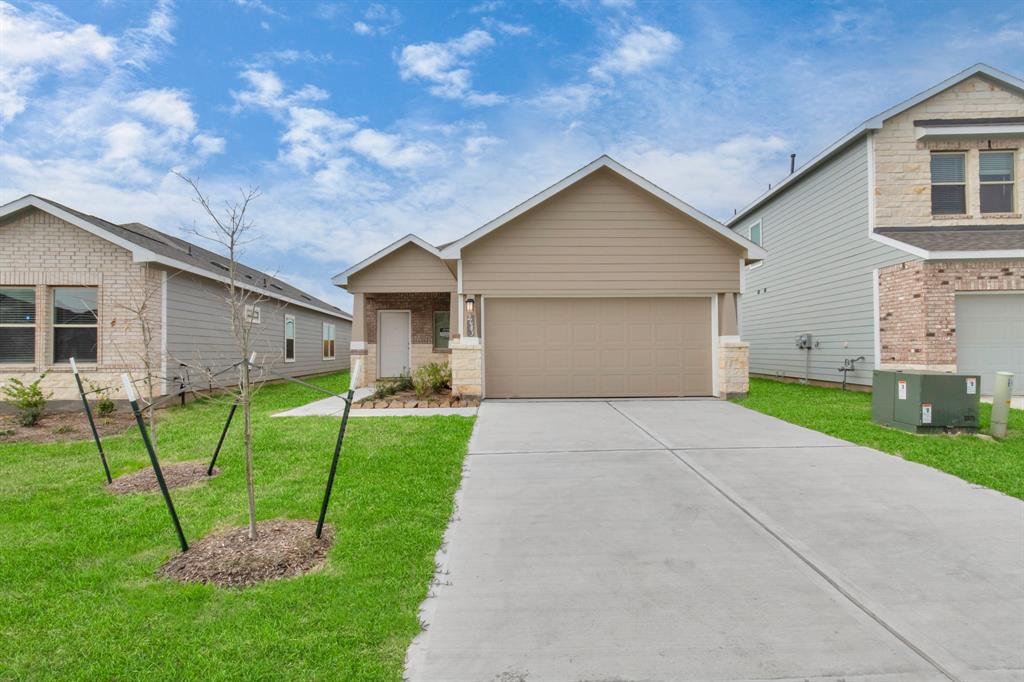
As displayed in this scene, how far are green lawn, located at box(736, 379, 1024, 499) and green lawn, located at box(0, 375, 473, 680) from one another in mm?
5663

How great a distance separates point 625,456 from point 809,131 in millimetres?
20461

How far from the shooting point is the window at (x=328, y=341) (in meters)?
24.8

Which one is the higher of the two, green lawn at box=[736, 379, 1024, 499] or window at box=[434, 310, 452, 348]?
window at box=[434, 310, 452, 348]

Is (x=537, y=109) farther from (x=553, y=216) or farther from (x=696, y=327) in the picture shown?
(x=696, y=327)

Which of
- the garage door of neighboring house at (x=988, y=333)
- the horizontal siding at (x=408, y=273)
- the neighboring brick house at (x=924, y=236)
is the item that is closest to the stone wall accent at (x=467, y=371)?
the horizontal siding at (x=408, y=273)

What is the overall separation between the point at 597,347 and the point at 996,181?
1100 cm

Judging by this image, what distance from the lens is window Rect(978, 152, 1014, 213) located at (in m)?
12.9

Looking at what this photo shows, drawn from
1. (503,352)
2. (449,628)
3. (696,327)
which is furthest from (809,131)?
(449,628)

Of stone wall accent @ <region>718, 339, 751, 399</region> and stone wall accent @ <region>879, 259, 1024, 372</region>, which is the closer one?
stone wall accent @ <region>879, 259, 1024, 372</region>

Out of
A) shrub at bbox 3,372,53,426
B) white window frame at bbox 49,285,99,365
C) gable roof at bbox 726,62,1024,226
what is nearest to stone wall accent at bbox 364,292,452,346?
white window frame at bbox 49,285,99,365

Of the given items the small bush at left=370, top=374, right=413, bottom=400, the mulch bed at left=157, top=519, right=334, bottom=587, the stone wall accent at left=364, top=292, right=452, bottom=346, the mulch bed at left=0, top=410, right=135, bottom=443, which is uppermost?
the stone wall accent at left=364, top=292, right=452, bottom=346

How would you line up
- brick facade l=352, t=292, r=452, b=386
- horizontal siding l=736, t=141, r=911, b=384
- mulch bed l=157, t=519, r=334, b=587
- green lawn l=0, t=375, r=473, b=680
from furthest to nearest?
brick facade l=352, t=292, r=452, b=386 → horizontal siding l=736, t=141, r=911, b=384 → mulch bed l=157, t=519, r=334, b=587 → green lawn l=0, t=375, r=473, b=680

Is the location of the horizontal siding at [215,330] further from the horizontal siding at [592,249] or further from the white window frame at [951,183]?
the white window frame at [951,183]

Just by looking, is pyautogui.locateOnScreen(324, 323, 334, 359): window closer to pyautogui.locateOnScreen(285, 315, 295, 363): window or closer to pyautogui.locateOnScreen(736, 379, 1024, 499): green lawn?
pyautogui.locateOnScreen(285, 315, 295, 363): window
